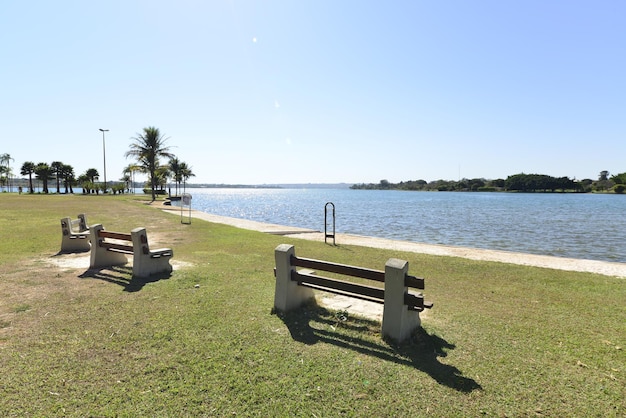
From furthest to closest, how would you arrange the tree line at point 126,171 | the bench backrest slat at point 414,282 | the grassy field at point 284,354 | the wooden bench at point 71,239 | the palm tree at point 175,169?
the palm tree at point 175,169 < the tree line at point 126,171 < the wooden bench at point 71,239 < the bench backrest slat at point 414,282 < the grassy field at point 284,354

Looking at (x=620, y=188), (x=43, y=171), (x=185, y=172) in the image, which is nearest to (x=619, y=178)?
(x=620, y=188)

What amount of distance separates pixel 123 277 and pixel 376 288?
5951 mm

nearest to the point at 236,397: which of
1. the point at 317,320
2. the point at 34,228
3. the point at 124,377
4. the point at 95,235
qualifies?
the point at 124,377

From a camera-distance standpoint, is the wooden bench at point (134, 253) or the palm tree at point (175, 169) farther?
the palm tree at point (175, 169)

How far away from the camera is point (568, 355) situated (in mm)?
4184

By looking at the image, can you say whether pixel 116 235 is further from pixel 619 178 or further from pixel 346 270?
pixel 619 178

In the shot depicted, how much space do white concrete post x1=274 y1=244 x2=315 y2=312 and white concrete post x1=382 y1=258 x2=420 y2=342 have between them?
1598mm

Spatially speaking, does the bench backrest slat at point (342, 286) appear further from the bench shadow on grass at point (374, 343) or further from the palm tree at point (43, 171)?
the palm tree at point (43, 171)

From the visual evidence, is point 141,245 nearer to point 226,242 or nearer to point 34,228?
point 226,242

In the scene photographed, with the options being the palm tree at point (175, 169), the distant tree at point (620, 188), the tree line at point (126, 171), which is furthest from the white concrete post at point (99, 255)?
the distant tree at point (620, 188)

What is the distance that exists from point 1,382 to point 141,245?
434 cm

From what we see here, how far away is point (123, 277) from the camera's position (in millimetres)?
7629

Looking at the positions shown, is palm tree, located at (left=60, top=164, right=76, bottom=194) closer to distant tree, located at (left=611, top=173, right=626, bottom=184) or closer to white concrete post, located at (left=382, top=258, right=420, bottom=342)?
white concrete post, located at (left=382, top=258, right=420, bottom=342)

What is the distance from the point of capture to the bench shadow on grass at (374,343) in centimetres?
373
